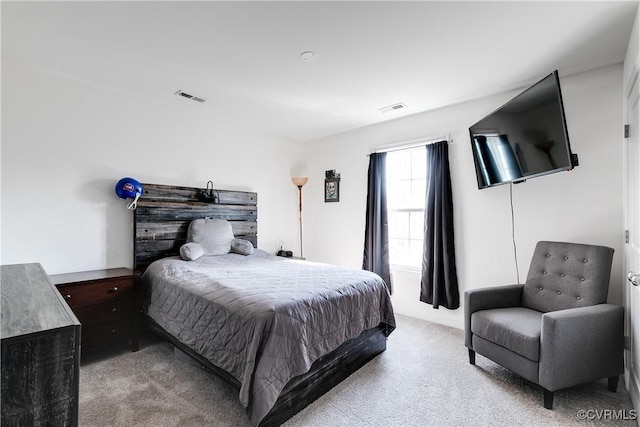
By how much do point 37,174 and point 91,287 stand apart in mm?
1087

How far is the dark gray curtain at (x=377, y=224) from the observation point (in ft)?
12.6

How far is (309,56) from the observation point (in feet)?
7.61

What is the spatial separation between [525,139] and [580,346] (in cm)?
150

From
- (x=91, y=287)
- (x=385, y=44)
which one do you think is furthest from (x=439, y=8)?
(x=91, y=287)

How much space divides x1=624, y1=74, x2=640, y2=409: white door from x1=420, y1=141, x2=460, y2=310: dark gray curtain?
136cm

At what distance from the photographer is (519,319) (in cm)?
218

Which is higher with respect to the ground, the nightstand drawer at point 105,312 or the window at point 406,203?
the window at point 406,203

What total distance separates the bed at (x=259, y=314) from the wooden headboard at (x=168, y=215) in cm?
1

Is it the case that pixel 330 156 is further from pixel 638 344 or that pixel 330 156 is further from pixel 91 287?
pixel 638 344

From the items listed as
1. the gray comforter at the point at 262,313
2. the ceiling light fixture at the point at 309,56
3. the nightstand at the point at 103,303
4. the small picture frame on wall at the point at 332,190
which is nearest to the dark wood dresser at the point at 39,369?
the gray comforter at the point at 262,313

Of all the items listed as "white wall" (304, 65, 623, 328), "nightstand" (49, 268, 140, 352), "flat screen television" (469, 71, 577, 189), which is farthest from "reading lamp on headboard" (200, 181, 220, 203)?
"flat screen television" (469, 71, 577, 189)

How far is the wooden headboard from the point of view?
3025 mm

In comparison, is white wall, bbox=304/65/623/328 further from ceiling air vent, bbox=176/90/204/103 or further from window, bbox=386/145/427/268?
ceiling air vent, bbox=176/90/204/103

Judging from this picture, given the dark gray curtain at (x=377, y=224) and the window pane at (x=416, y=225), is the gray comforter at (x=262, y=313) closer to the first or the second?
the dark gray curtain at (x=377, y=224)
